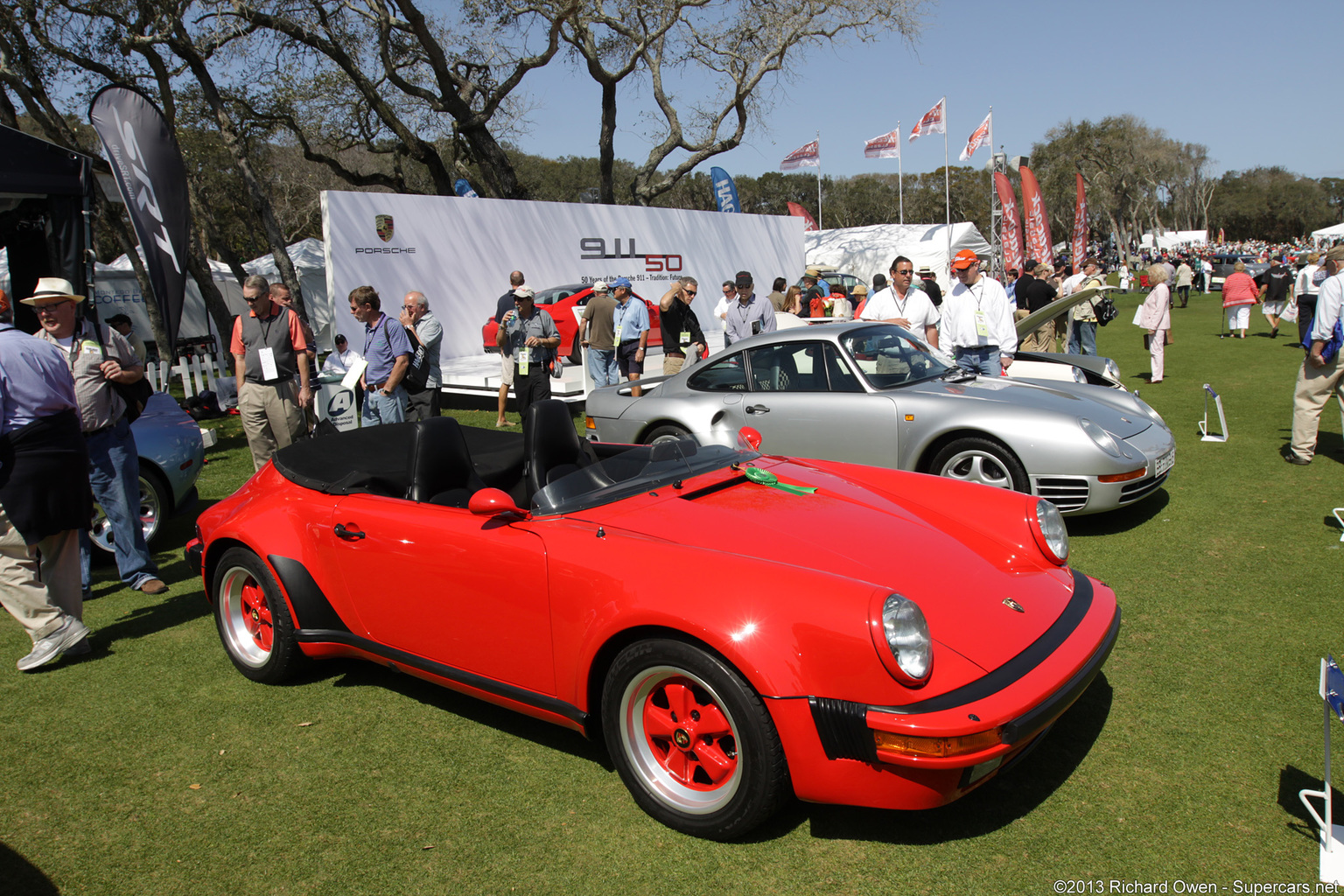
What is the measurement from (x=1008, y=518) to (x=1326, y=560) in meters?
2.74

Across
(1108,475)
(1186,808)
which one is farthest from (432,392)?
(1186,808)

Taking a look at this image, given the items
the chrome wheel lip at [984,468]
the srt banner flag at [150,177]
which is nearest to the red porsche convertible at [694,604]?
the chrome wheel lip at [984,468]

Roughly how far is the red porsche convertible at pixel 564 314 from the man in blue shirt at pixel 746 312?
14.2 feet

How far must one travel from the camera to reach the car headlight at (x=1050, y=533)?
3275 millimetres

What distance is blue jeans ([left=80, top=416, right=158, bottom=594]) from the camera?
511 centimetres

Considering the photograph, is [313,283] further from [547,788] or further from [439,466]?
[547,788]

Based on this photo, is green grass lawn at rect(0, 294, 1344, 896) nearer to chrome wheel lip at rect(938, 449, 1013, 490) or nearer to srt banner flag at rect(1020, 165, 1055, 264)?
chrome wheel lip at rect(938, 449, 1013, 490)

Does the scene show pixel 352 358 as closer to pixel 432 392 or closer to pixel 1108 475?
pixel 432 392

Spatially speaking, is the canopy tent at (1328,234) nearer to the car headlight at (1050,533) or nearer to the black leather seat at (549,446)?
the car headlight at (1050,533)

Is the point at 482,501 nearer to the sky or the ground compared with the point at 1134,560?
nearer to the sky

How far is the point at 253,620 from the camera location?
409 centimetres

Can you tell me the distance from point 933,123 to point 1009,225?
538 centimetres

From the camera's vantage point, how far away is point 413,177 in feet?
132

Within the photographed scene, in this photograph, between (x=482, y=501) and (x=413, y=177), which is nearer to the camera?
(x=482, y=501)
